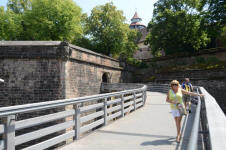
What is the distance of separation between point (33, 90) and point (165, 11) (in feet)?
71.0

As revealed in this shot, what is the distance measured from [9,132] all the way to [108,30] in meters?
29.1

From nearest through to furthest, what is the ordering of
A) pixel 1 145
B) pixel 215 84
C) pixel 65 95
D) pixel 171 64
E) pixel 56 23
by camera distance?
pixel 1 145, pixel 65 95, pixel 215 84, pixel 56 23, pixel 171 64

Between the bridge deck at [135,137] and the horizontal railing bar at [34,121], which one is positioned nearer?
the horizontal railing bar at [34,121]

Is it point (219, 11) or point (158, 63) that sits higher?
point (219, 11)

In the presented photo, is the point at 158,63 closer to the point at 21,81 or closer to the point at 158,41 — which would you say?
the point at 158,41

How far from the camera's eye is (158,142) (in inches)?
180

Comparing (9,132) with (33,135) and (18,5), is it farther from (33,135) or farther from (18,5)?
(18,5)

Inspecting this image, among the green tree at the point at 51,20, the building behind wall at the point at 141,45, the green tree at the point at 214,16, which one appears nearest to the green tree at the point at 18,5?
the green tree at the point at 51,20

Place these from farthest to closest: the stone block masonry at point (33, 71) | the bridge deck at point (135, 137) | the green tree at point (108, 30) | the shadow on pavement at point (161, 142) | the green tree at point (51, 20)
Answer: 1. the green tree at point (108, 30)
2. the green tree at point (51, 20)
3. the stone block masonry at point (33, 71)
4. the shadow on pavement at point (161, 142)
5. the bridge deck at point (135, 137)

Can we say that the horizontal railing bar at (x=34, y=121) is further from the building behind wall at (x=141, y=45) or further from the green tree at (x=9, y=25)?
the building behind wall at (x=141, y=45)

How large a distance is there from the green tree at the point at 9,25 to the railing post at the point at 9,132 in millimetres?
28133

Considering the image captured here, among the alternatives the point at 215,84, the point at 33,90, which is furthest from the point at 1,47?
the point at 215,84

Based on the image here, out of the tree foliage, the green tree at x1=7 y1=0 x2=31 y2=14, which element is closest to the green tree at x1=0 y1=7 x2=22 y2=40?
the tree foliage

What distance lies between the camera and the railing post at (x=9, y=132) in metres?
3.15
